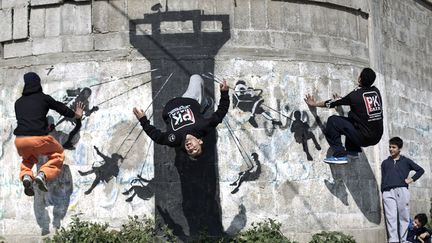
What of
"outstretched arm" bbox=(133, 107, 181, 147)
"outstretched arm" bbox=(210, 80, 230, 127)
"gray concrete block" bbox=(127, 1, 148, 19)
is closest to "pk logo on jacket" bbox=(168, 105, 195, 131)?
"outstretched arm" bbox=(133, 107, 181, 147)

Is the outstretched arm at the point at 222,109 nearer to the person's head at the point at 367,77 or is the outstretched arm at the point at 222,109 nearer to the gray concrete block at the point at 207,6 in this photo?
the gray concrete block at the point at 207,6

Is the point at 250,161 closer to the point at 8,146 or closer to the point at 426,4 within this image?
the point at 8,146

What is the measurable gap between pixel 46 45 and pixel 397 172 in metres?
5.74

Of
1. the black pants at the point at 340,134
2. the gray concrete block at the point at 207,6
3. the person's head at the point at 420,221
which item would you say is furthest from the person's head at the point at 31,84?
the person's head at the point at 420,221

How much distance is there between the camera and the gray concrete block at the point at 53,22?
35.0 feet

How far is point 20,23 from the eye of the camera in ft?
35.7

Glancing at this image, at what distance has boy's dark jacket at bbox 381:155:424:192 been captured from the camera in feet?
34.9

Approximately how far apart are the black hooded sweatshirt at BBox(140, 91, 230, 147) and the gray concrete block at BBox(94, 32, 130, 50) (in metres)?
1.60

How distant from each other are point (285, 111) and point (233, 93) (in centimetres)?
87

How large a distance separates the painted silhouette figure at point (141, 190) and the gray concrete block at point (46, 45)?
2.36 m

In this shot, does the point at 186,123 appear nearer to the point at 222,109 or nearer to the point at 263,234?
the point at 222,109

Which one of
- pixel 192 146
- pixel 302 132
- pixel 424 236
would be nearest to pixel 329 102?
pixel 302 132

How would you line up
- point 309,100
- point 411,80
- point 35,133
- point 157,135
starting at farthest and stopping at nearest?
point 411,80, point 309,100, point 35,133, point 157,135

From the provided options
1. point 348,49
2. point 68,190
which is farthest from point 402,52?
point 68,190
